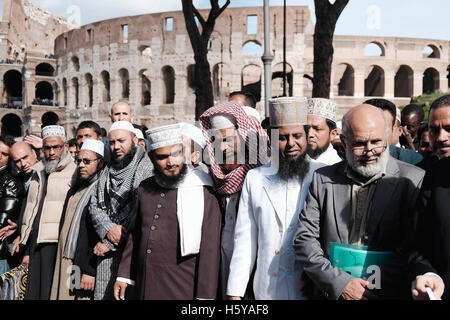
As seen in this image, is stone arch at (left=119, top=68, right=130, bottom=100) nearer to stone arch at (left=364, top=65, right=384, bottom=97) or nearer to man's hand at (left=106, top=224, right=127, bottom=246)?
stone arch at (left=364, top=65, right=384, bottom=97)

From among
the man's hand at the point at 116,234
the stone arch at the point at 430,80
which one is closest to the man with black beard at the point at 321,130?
the man's hand at the point at 116,234

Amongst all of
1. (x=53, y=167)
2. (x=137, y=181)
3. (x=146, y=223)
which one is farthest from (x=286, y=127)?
(x=53, y=167)

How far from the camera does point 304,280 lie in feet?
8.46

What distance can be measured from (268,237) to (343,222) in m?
0.52

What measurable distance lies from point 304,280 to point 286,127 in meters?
1.06

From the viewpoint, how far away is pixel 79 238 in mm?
3635

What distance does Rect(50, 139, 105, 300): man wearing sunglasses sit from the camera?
11.7ft

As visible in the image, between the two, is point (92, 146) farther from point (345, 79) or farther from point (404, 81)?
point (404, 81)

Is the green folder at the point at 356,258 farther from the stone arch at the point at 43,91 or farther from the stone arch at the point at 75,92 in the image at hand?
the stone arch at the point at 43,91

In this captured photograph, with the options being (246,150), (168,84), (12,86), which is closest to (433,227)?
(246,150)

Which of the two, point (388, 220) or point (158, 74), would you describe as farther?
point (158, 74)

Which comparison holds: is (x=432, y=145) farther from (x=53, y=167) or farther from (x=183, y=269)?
(x=53, y=167)

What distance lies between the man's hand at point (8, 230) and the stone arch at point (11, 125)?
1437 inches
